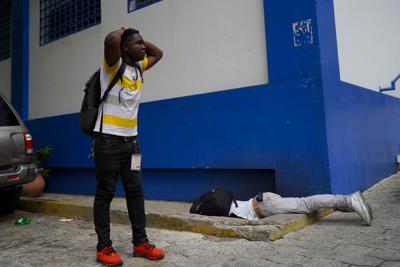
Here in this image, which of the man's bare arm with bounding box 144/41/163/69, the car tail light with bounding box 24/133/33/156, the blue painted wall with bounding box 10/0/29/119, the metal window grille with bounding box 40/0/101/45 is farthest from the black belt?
the blue painted wall with bounding box 10/0/29/119

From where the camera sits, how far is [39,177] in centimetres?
608

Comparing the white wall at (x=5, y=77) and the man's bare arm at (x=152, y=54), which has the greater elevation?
the white wall at (x=5, y=77)

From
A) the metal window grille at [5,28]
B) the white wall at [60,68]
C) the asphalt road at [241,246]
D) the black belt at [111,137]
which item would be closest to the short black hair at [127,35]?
the black belt at [111,137]

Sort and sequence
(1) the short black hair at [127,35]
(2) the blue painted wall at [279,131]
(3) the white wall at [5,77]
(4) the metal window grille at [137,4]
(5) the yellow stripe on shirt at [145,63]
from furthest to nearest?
(3) the white wall at [5,77] → (4) the metal window grille at [137,4] → (2) the blue painted wall at [279,131] → (5) the yellow stripe on shirt at [145,63] → (1) the short black hair at [127,35]

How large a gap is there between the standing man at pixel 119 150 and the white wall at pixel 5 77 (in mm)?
6449

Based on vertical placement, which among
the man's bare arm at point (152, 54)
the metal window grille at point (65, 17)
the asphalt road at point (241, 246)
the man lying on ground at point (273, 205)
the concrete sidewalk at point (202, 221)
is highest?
the metal window grille at point (65, 17)

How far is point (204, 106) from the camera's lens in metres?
4.52

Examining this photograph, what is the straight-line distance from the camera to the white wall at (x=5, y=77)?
8.26 m

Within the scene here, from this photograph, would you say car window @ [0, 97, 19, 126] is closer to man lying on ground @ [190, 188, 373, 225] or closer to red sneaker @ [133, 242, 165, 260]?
man lying on ground @ [190, 188, 373, 225]

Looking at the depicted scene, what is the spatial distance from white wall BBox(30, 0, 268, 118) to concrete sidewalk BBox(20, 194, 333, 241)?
156 centimetres

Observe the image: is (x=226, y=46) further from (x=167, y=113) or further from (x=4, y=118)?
(x=4, y=118)

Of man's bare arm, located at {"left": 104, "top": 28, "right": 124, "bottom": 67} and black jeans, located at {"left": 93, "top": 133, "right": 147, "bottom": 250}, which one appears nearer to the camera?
man's bare arm, located at {"left": 104, "top": 28, "right": 124, "bottom": 67}

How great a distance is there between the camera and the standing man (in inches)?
106

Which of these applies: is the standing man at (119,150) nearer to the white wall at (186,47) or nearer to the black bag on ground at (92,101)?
the black bag on ground at (92,101)
